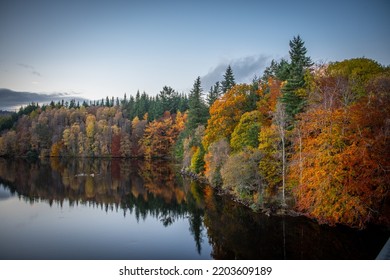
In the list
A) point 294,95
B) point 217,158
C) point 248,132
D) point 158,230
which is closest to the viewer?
point 158,230

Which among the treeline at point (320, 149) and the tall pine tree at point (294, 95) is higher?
the tall pine tree at point (294, 95)

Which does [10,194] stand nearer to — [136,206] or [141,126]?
[136,206]

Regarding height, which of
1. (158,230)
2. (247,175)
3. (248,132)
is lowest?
(158,230)

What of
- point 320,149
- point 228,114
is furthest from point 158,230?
point 228,114

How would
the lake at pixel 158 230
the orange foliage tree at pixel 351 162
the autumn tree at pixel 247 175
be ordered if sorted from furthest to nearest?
the autumn tree at pixel 247 175 < the orange foliage tree at pixel 351 162 < the lake at pixel 158 230

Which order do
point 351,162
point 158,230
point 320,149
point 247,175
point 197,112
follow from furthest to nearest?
point 197,112, point 247,175, point 158,230, point 320,149, point 351,162

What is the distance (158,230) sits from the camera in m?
17.6

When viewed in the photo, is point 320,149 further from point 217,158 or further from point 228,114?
point 228,114

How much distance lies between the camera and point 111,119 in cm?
7381

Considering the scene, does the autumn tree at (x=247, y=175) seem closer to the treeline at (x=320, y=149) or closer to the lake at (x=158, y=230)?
the treeline at (x=320, y=149)

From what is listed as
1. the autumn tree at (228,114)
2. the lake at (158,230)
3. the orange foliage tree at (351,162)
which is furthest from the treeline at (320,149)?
the autumn tree at (228,114)

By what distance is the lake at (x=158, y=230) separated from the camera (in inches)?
543
